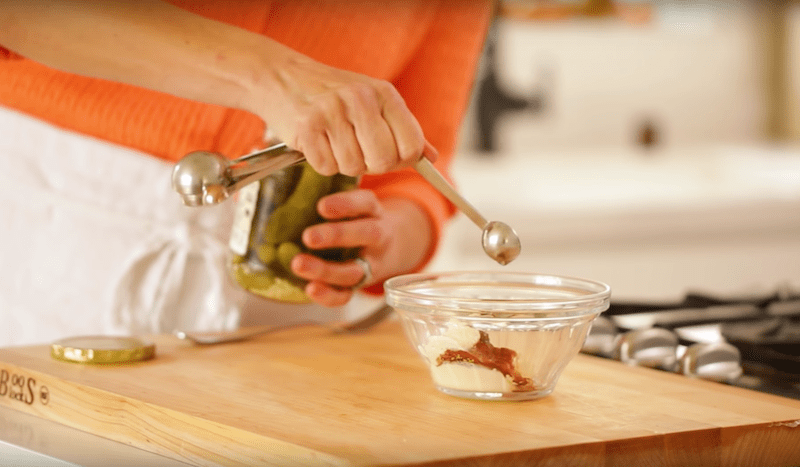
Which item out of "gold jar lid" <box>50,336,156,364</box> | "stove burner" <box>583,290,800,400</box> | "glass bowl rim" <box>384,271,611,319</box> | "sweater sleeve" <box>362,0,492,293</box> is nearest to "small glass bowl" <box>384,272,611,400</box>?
"glass bowl rim" <box>384,271,611,319</box>

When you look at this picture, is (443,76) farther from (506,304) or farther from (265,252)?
(506,304)

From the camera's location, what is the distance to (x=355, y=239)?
0.80 meters

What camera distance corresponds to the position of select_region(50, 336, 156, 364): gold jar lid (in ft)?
2.39

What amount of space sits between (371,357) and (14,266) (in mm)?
389

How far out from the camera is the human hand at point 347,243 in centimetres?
78

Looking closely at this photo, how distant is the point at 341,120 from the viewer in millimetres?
626

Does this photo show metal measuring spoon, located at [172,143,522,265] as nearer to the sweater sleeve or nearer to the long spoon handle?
the long spoon handle

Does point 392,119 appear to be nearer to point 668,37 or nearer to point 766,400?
point 766,400

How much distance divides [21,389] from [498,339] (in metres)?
0.35

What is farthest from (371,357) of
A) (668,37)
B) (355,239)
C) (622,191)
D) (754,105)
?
(754,105)

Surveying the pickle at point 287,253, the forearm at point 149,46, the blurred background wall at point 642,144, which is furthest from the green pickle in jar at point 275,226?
the blurred background wall at point 642,144

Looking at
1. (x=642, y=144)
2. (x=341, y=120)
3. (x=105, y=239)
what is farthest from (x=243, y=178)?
(x=642, y=144)

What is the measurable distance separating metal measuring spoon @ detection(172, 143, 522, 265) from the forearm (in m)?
0.04

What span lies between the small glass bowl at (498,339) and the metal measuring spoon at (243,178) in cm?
6
